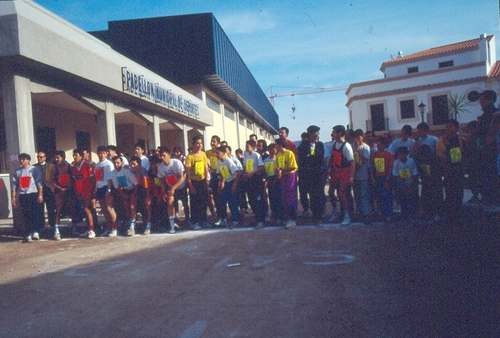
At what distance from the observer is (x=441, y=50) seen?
47.2 metres

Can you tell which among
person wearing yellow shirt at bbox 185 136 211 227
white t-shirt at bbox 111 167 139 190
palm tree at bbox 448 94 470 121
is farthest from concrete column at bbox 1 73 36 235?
palm tree at bbox 448 94 470 121

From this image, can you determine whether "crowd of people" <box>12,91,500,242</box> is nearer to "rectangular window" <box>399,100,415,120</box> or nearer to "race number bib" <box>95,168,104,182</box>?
"race number bib" <box>95,168,104,182</box>

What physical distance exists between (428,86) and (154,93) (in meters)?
35.7

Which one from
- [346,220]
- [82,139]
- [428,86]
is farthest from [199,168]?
[428,86]

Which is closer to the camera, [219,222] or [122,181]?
[122,181]

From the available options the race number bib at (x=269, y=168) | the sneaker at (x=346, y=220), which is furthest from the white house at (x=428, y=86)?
the sneaker at (x=346, y=220)

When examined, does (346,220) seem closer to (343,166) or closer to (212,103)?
(343,166)

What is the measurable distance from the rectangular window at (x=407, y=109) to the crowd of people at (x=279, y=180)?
124 ft

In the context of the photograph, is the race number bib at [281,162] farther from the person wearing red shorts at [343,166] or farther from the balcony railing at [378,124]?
the balcony railing at [378,124]

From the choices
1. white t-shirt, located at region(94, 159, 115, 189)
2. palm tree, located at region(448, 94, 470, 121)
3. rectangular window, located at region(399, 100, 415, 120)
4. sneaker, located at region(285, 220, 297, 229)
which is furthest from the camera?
rectangular window, located at region(399, 100, 415, 120)

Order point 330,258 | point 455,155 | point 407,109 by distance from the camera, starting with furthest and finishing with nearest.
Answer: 1. point 407,109
2. point 455,155
3. point 330,258

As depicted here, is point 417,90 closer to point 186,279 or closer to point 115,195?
point 115,195

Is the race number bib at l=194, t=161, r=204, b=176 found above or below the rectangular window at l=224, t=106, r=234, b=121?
below

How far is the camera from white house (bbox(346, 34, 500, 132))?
4247cm
